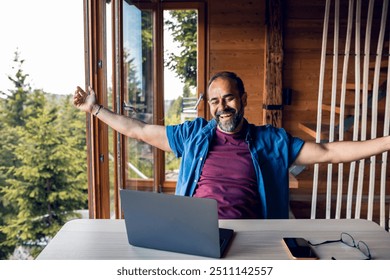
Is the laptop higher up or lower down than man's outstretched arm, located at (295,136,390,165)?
lower down

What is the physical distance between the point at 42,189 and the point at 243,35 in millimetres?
3120

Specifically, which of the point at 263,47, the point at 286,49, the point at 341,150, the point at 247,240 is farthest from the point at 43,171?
the point at 247,240

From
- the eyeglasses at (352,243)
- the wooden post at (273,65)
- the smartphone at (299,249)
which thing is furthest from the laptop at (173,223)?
the wooden post at (273,65)

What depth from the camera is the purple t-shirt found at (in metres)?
1.79

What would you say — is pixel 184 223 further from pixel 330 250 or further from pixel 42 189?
pixel 42 189

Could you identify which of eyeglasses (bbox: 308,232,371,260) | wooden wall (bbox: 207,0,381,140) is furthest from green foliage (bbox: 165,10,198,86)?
eyeglasses (bbox: 308,232,371,260)

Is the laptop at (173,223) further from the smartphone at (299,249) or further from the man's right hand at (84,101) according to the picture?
the man's right hand at (84,101)

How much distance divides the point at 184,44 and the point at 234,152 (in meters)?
2.85

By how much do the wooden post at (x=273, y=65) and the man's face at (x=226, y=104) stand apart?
88.5 inches

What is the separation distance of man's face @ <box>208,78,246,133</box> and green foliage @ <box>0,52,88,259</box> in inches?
116

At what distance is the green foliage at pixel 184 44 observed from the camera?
4.51 meters

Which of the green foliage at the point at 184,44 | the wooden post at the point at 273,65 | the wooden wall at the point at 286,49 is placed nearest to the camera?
the wooden post at the point at 273,65

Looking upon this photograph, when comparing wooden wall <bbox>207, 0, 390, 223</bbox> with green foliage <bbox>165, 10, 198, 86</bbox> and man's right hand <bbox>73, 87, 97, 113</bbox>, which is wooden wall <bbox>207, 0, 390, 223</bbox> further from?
man's right hand <bbox>73, 87, 97, 113</bbox>

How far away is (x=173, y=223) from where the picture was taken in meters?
1.15
